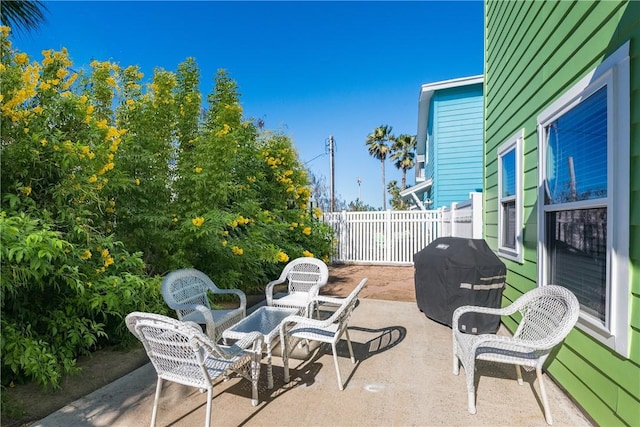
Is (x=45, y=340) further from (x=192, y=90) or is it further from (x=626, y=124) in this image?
(x=626, y=124)

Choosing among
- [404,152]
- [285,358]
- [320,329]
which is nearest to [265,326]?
[285,358]

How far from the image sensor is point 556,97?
7.99ft

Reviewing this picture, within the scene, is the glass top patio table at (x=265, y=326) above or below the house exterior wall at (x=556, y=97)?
below

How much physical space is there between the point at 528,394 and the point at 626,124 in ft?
6.18

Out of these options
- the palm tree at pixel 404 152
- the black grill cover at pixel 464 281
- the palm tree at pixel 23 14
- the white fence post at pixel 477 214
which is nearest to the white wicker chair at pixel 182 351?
the black grill cover at pixel 464 281

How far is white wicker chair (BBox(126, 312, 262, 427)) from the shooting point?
1.65 m

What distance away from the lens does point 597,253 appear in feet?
6.26

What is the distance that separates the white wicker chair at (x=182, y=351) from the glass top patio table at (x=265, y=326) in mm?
258

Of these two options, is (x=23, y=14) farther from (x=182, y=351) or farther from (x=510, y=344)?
(x=510, y=344)

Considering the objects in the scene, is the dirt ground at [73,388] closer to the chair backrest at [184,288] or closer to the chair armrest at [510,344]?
the chair backrest at [184,288]

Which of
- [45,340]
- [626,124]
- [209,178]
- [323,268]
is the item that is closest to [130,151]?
[209,178]

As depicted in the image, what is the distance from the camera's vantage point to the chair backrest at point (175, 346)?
1.64 meters

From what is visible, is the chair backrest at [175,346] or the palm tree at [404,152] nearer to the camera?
the chair backrest at [175,346]

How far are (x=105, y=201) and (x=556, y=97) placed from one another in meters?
4.16
